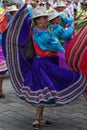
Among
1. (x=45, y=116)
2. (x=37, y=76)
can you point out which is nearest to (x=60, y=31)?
(x=37, y=76)

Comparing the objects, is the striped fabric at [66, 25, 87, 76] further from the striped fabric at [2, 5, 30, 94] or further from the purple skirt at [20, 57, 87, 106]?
the striped fabric at [2, 5, 30, 94]

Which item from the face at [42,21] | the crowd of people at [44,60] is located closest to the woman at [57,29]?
the crowd of people at [44,60]

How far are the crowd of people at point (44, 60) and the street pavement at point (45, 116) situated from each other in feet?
0.70

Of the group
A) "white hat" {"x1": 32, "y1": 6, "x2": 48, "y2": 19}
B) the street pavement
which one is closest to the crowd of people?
"white hat" {"x1": 32, "y1": 6, "x2": 48, "y2": 19}

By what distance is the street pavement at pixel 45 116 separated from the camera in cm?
489

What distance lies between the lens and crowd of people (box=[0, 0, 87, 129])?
4.60 m

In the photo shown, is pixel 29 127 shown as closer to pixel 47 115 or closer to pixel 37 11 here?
pixel 47 115

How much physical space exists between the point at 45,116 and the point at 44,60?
3.23ft

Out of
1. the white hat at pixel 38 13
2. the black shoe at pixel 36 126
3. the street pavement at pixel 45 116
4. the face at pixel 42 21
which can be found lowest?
the street pavement at pixel 45 116

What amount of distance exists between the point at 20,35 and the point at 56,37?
1.60ft

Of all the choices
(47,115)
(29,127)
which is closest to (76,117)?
(47,115)

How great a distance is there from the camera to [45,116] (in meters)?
5.37

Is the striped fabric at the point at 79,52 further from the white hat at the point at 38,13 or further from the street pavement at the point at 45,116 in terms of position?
the street pavement at the point at 45,116

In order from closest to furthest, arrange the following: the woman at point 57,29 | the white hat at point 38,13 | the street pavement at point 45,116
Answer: the white hat at point 38,13 < the street pavement at point 45,116 < the woman at point 57,29
